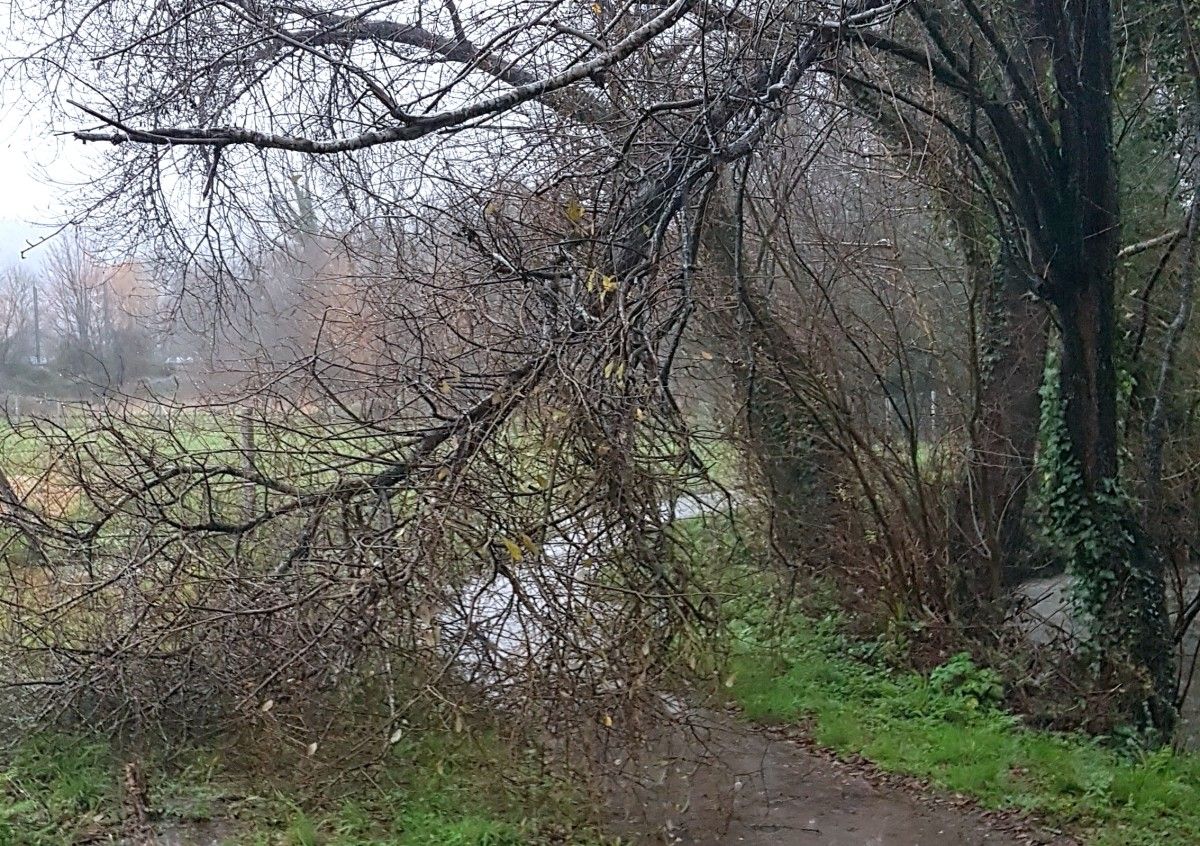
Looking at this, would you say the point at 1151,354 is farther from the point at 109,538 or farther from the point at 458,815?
the point at 109,538

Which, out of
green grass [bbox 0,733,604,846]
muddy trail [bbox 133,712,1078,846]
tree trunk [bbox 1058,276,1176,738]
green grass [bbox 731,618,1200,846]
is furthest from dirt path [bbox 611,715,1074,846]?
tree trunk [bbox 1058,276,1176,738]

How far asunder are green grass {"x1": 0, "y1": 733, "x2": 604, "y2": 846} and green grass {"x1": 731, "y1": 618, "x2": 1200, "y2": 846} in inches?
105

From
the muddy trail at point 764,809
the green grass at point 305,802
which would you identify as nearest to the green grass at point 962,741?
the muddy trail at point 764,809

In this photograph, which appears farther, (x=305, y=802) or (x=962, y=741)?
(x=962, y=741)

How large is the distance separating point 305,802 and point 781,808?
10.0 ft

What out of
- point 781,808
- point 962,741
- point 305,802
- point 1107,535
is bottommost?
point 781,808

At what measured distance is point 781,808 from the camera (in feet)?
23.4

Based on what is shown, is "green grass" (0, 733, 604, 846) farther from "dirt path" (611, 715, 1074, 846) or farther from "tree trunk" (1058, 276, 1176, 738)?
"tree trunk" (1058, 276, 1176, 738)

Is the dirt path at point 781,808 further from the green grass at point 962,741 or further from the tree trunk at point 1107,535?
the tree trunk at point 1107,535

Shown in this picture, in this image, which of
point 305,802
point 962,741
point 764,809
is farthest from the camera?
point 962,741

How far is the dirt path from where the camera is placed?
6.47 metres

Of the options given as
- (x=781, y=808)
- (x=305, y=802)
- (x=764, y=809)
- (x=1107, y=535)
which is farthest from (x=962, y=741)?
(x=305, y=802)

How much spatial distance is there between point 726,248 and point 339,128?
428cm

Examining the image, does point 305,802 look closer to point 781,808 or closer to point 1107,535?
point 781,808
